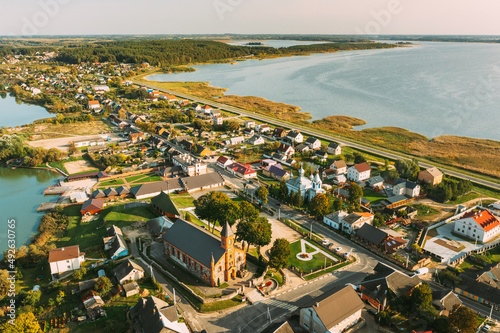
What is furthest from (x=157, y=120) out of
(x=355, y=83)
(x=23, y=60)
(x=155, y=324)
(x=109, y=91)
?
(x=23, y=60)

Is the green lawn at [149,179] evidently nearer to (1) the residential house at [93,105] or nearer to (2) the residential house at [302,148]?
(2) the residential house at [302,148]

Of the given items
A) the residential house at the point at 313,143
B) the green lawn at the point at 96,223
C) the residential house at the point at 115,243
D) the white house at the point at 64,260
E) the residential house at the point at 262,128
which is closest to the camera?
the white house at the point at 64,260

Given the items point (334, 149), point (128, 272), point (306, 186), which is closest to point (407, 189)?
point (306, 186)

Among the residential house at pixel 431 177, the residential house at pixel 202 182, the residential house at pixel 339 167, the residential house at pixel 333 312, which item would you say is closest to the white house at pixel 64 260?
the residential house at pixel 202 182

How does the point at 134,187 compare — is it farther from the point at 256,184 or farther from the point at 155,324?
the point at 155,324

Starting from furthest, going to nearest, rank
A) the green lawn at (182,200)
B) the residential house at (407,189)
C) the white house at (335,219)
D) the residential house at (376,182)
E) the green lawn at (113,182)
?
the green lawn at (113,182)
the residential house at (376,182)
the residential house at (407,189)
the green lawn at (182,200)
the white house at (335,219)

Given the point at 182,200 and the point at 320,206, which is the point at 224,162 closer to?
the point at 182,200
